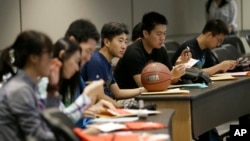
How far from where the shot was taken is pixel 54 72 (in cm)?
257

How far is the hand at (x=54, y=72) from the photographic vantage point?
2559 millimetres

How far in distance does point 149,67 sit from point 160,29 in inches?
29.4

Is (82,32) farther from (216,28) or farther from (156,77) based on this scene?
(216,28)

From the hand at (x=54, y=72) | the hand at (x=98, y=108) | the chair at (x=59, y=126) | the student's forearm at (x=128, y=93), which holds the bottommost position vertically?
the student's forearm at (x=128, y=93)

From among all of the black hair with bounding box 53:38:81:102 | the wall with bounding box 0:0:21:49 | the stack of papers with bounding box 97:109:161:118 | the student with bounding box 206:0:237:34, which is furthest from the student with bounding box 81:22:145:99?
the student with bounding box 206:0:237:34

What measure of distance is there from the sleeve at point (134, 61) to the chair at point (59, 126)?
231 cm

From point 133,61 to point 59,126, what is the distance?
2476mm

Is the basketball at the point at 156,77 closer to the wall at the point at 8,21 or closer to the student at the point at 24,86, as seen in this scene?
the student at the point at 24,86

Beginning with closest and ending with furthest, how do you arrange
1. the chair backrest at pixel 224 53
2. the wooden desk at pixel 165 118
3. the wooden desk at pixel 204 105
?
the wooden desk at pixel 165 118 → the wooden desk at pixel 204 105 → the chair backrest at pixel 224 53

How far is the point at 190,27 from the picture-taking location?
8859mm

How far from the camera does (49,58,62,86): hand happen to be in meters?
2.56

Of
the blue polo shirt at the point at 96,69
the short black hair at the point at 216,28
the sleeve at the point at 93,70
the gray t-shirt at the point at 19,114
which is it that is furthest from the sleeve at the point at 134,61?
the gray t-shirt at the point at 19,114

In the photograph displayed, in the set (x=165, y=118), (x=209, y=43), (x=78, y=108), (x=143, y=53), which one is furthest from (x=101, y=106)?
(x=209, y=43)

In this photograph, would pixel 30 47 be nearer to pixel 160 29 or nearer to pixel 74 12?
pixel 160 29
